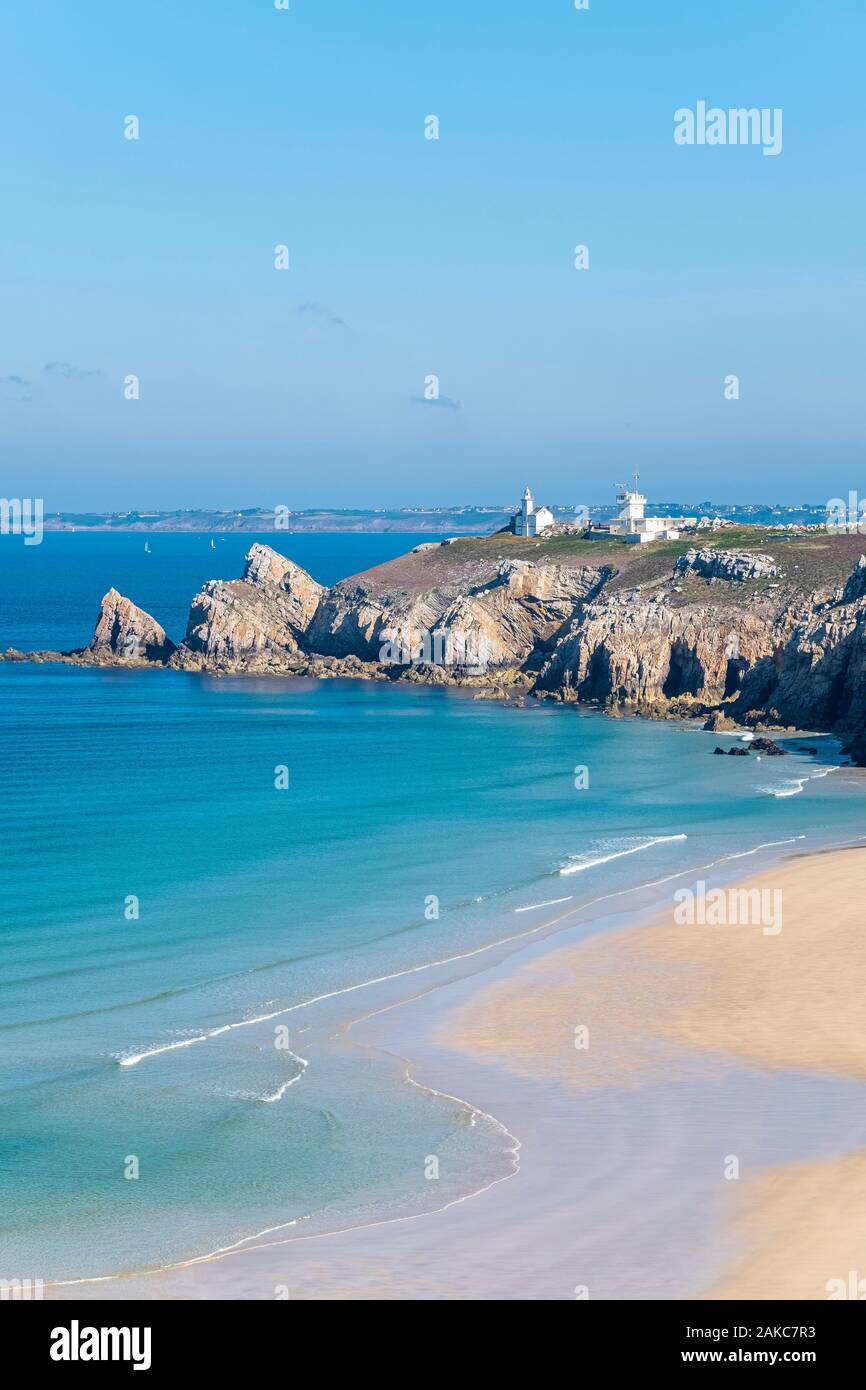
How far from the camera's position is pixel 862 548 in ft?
344

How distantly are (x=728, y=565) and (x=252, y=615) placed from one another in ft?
118

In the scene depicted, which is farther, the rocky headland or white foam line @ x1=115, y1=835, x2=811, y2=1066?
the rocky headland

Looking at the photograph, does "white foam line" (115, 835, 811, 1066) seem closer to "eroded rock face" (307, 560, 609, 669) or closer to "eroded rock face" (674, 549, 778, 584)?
"eroded rock face" (674, 549, 778, 584)

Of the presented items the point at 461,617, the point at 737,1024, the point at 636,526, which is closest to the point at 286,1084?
the point at 737,1024

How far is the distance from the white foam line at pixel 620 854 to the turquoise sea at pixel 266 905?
25 cm

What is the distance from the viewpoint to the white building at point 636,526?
4918 inches

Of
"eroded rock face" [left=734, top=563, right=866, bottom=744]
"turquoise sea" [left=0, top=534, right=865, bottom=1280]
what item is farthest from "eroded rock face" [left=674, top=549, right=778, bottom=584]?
"turquoise sea" [left=0, top=534, right=865, bottom=1280]

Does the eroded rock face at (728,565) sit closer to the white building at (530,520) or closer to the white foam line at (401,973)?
the white building at (530,520)

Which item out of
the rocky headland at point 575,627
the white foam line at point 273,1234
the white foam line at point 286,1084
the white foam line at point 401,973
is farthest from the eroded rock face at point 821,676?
the white foam line at point 273,1234

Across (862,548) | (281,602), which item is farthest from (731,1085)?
(281,602)

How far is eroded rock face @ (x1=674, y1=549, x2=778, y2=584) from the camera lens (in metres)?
100

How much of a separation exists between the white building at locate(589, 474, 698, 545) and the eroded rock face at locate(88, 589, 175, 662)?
3725 cm

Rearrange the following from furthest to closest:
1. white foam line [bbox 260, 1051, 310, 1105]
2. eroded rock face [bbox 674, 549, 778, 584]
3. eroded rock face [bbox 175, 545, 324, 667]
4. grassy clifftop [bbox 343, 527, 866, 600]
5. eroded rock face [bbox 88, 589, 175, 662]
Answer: eroded rock face [bbox 175, 545, 324, 667] → eroded rock face [bbox 88, 589, 175, 662] → grassy clifftop [bbox 343, 527, 866, 600] → eroded rock face [bbox 674, 549, 778, 584] → white foam line [bbox 260, 1051, 310, 1105]

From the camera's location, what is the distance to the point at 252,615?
116188mm
